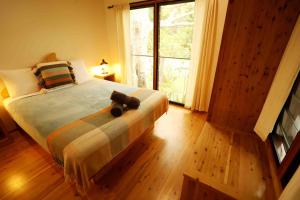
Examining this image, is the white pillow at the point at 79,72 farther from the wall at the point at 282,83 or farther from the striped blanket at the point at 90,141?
the wall at the point at 282,83

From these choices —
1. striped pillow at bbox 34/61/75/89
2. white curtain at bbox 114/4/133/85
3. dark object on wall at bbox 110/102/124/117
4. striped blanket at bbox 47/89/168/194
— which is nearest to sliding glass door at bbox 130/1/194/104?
white curtain at bbox 114/4/133/85

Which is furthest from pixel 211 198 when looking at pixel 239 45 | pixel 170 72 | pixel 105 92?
pixel 170 72

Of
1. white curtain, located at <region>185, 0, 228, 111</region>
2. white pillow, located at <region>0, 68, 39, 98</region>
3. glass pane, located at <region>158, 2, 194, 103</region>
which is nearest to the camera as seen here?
white pillow, located at <region>0, 68, 39, 98</region>

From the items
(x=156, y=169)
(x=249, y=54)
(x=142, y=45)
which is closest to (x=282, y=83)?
(x=249, y=54)

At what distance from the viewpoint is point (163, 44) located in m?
3.03

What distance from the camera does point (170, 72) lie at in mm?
3256

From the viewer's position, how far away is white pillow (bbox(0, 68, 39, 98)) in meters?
2.07

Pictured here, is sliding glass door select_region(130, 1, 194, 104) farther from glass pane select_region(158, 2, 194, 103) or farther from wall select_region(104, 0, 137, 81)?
wall select_region(104, 0, 137, 81)

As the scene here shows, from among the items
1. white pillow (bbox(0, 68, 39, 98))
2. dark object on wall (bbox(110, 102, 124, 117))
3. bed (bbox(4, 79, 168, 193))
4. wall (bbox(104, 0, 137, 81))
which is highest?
wall (bbox(104, 0, 137, 81))

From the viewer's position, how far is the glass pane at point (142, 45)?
3.06 metres

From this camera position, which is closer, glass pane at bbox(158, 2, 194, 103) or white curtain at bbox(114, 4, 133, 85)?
glass pane at bbox(158, 2, 194, 103)

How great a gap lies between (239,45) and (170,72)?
196 cm

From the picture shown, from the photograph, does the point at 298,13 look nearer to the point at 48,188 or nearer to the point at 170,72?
the point at 170,72

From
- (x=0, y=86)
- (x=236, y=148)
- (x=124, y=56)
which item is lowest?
(x=236, y=148)
